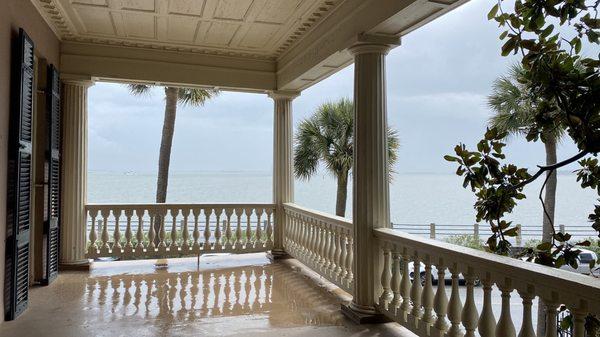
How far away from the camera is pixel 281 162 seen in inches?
283

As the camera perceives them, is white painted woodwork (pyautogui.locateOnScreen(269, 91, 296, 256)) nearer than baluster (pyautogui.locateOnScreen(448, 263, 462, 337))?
No

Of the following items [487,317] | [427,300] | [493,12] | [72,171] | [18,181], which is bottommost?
[427,300]

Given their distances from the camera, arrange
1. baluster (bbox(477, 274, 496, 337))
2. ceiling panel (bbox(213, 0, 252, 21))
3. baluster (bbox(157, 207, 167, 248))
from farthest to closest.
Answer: baluster (bbox(157, 207, 167, 248)) < ceiling panel (bbox(213, 0, 252, 21)) < baluster (bbox(477, 274, 496, 337))

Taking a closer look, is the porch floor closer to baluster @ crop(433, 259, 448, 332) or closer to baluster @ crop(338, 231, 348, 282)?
baluster @ crop(338, 231, 348, 282)

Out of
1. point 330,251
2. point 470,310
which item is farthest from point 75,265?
point 470,310

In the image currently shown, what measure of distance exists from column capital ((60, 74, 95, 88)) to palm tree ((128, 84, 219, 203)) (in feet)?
17.7

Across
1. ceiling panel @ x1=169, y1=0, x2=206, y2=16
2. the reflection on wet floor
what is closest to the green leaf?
the reflection on wet floor

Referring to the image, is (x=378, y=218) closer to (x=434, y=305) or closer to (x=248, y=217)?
(x=434, y=305)

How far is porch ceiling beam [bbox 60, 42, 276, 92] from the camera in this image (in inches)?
244

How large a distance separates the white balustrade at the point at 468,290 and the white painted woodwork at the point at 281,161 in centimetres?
321

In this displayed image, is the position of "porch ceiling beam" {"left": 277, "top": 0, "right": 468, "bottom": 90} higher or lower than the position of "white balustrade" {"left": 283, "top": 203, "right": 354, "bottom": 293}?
higher

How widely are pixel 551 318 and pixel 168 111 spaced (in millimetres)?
10950

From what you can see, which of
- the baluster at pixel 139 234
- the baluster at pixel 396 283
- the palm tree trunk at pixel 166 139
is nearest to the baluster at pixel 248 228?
the baluster at pixel 139 234

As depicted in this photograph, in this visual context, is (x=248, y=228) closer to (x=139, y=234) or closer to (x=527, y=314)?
(x=139, y=234)
